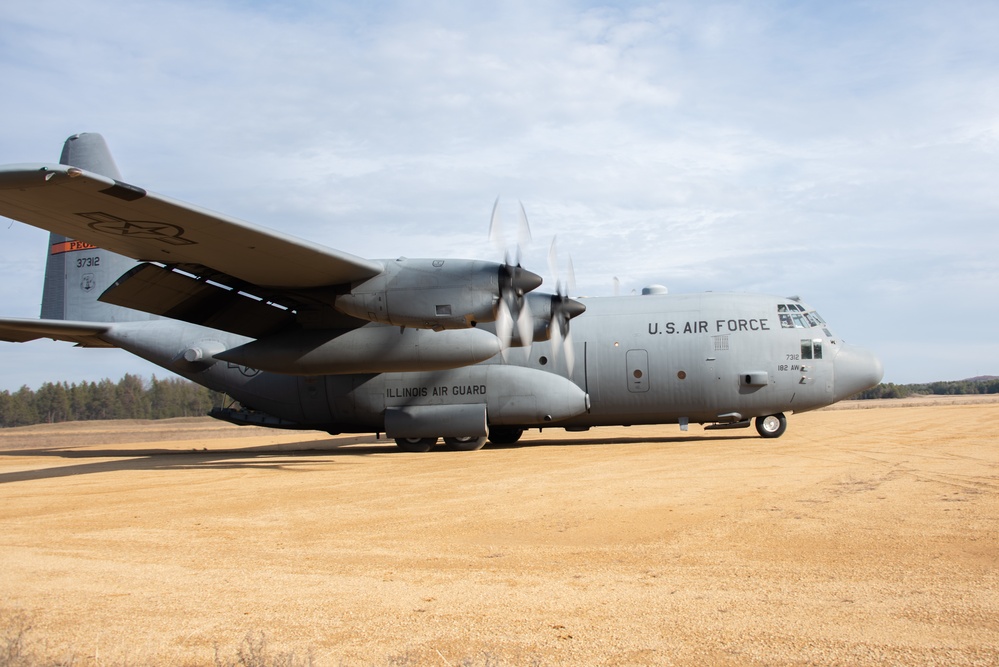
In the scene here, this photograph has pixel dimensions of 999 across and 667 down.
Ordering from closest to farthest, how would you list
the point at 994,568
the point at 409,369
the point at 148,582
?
the point at 994,568
the point at 148,582
the point at 409,369

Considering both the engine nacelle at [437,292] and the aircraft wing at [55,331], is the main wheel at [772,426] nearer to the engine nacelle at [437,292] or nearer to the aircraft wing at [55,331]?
the engine nacelle at [437,292]

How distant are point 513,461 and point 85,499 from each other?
25.2ft

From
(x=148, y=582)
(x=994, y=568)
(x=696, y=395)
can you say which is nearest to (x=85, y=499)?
(x=148, y=582)

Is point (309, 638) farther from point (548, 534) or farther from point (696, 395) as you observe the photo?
point (696, 395)

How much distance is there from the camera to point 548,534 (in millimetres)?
7348

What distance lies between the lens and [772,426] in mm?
20203

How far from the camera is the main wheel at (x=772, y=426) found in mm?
20141

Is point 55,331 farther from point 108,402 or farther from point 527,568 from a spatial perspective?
point 108,402

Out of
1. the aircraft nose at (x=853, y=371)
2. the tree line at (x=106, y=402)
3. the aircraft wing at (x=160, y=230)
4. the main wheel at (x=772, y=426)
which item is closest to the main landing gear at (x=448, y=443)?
the aircraft wing at (x=160, y=230)

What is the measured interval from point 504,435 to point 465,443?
2680 mm

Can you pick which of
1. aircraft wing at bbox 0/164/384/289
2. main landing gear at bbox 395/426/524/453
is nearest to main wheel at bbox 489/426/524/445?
main landing gear at bbox 395/426/524/453

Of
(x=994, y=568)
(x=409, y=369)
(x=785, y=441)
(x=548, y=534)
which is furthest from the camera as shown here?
(x=785, y=441)

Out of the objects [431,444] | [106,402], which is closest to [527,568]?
[431,444]

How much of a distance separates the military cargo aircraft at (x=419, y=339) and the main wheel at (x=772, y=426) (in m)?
0.04
